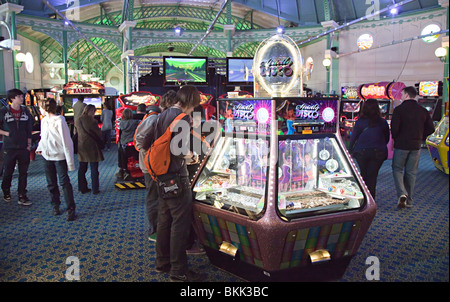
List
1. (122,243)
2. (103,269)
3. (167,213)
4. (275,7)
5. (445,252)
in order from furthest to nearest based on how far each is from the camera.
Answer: (275,7), (122,243), (103,269), (167,213), (445,252)

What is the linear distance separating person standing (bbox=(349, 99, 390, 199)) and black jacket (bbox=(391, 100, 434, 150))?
283 mm

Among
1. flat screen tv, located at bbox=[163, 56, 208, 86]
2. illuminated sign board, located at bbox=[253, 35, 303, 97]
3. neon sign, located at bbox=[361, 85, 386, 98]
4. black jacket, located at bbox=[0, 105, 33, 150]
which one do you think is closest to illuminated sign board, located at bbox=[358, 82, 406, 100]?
neon sign, located at bbox=[361, 85, 386, 98]

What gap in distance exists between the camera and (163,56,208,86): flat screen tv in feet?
30.1

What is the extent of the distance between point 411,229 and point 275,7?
1383 centimetres

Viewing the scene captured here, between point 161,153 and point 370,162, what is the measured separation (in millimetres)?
2683

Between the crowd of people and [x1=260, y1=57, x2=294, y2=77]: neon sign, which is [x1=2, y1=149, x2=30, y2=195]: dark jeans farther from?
[x1=260, y1=57, x2=294, y2=77]: neon sign

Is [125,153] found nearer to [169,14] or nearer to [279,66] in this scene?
[279,66]

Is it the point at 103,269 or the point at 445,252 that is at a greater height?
the point at 445,252

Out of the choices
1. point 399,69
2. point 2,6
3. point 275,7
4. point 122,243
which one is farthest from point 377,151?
point 275,7

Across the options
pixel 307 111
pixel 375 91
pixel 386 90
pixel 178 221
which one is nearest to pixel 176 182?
pixel 178 221

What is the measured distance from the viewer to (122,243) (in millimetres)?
3400

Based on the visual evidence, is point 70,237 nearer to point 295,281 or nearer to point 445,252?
point 295,281

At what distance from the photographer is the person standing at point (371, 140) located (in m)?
4.05
